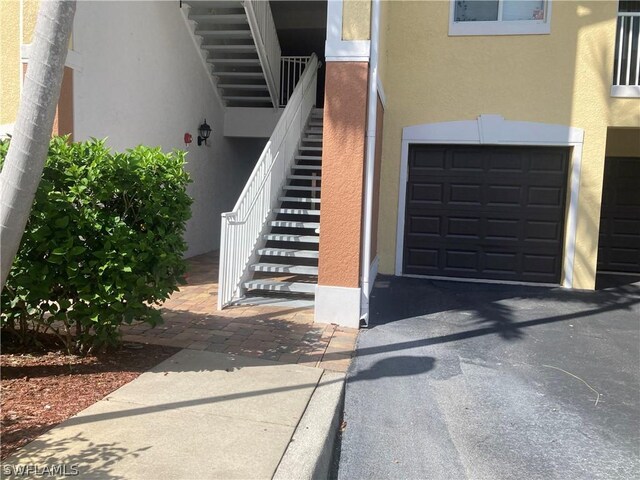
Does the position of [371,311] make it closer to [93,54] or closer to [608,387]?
[608,387]

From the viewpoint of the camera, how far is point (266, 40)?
9.47m

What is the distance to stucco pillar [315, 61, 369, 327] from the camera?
5359 millimetres

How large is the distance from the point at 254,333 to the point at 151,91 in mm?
4942

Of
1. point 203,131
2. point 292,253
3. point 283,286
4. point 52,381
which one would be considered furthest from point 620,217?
point 52,381

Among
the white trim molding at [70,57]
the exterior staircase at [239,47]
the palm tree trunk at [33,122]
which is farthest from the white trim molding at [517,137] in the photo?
the palm tree trunk at [33,122]

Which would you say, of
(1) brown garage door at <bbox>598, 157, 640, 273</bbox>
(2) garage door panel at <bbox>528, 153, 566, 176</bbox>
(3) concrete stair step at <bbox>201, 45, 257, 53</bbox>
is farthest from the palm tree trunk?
(1) brown garage door at <bbox>598, 157, 640, 273</bbox>

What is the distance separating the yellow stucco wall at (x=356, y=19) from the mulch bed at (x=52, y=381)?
381 cm

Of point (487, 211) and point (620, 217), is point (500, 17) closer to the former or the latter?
point (487, 211)

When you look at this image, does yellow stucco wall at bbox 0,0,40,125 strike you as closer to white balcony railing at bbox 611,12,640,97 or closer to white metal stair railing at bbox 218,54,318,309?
white metal stair railing at bbox 218,54,318,309

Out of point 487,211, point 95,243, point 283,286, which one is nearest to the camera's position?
point 95,243

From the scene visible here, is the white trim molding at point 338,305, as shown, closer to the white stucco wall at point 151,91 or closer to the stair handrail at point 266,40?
the white stucco wall at point 151,91

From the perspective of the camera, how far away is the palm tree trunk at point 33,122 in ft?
8.96

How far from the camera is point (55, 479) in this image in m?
2.48

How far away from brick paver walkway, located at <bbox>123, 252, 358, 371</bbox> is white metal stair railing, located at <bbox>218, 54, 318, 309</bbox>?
447 millimetres
